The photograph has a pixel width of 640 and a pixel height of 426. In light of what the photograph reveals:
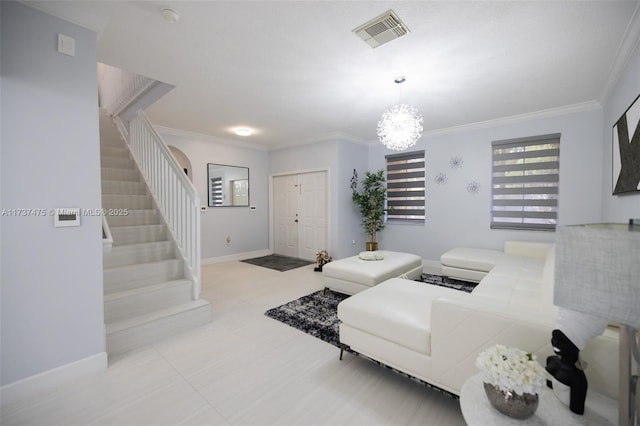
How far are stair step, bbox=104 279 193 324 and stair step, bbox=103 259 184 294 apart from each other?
7 centimetres

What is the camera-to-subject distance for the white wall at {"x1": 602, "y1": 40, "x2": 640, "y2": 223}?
218cm

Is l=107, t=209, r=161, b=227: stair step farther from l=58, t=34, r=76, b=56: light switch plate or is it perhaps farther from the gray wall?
l=58, t=34, r=76, b=56: light switch plate

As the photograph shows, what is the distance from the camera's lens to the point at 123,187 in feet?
12.1

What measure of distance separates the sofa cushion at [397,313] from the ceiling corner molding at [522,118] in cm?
343

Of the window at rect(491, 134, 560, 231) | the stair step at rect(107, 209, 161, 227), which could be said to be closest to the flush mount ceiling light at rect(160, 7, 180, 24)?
the stair step at rect(107, 209, 161, 227)

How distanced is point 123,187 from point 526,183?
5991mm

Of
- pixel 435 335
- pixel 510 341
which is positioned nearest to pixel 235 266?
pixel 435 335

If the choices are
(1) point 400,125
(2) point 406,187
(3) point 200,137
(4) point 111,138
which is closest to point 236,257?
(3) point 200,137

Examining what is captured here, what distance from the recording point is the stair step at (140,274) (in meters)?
2.58

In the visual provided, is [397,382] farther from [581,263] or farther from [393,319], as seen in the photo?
[581,263]

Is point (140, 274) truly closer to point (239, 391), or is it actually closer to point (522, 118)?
point (239, 391)

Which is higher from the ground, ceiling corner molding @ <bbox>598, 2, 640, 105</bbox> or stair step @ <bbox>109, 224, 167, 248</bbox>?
ceiling corner molding @ <bbox>598, 2, 640, 105</bbox>

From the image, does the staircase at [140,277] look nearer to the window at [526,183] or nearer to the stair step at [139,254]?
the stair step at [139,254]

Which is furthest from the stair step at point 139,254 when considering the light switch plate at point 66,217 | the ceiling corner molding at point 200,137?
the ceiling corner molding at point 200,137
